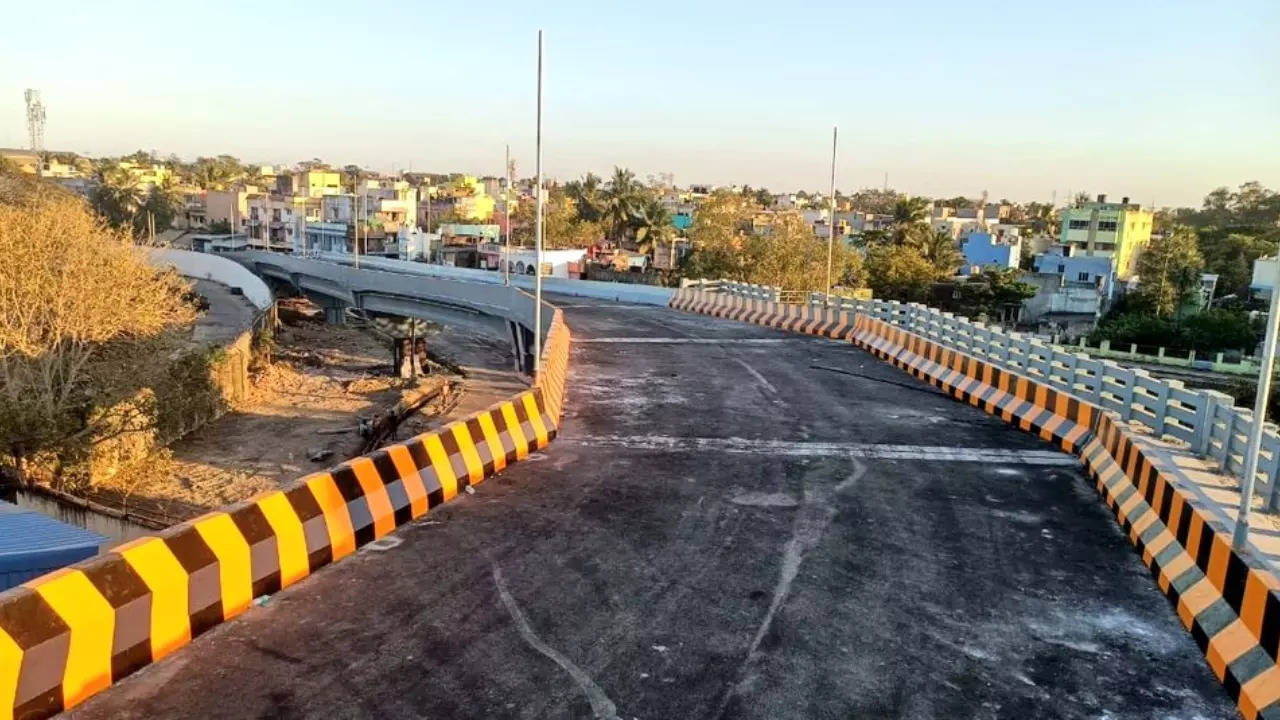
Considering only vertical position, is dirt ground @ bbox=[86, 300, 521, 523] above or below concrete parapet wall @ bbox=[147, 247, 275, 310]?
below

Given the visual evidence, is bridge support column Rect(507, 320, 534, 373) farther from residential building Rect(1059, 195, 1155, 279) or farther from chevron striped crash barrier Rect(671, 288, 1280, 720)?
residential building Rect(1059, 195, 1155, 279)

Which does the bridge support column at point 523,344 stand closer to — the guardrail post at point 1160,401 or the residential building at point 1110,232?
the guardrail post at point 1160,401

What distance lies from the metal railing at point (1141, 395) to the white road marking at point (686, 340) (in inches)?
210

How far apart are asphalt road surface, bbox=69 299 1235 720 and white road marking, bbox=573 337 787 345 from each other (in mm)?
13116

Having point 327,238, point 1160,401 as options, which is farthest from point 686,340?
point 327,238

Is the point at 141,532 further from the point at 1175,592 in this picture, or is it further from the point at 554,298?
the point at 554,298

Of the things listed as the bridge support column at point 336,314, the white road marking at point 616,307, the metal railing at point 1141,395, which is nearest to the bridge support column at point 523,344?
the white road marking at point 616,307

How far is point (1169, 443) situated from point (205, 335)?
5165 centimetres

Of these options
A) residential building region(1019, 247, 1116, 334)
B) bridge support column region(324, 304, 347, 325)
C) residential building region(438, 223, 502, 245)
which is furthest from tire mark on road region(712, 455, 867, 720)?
residential building region(438, 223, 502, 245)

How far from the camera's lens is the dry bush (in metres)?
25.0

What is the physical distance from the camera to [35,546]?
39.5 ft

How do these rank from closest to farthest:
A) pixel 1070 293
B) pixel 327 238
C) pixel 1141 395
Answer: pixel 1141 395
pixel 1070 293
pixel 327 238

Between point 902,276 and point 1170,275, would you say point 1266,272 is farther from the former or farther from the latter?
point 1170,275

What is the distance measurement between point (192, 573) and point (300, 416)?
31345mm
